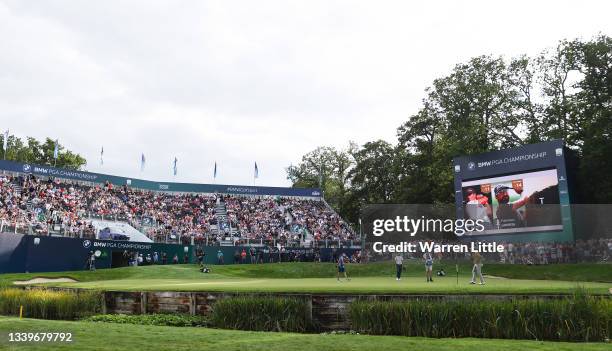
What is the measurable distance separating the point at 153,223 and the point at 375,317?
1675 inches

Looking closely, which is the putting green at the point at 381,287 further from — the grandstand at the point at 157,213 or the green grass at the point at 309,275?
the grandstand at the point at 157,213

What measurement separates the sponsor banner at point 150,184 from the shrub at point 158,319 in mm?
38900

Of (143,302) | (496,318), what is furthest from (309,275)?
(496,318)

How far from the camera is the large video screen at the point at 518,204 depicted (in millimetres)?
34625

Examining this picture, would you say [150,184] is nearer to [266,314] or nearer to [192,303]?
[192,303]

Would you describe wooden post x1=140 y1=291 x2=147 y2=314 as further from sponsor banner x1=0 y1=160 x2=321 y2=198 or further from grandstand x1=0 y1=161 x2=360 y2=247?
sponsor banner x1=0 y1=160 x2=321 y2=198

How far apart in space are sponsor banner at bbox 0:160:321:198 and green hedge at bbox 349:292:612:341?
46.3 meters

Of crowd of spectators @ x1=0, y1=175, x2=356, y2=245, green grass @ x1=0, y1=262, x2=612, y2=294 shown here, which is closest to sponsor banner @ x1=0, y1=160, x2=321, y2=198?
crowd of spectators @ x1=0, y1=175, x2=356, y2=245

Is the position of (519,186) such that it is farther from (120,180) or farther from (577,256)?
(120,180)

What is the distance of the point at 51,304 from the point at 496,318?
47.7 feet

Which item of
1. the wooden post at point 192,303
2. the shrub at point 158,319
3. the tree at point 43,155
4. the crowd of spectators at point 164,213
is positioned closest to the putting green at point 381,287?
the wooden post at point 192,303

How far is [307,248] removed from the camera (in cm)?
5291

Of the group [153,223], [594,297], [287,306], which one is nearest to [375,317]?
[287,306]

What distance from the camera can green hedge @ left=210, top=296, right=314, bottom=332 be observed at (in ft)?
52.6
